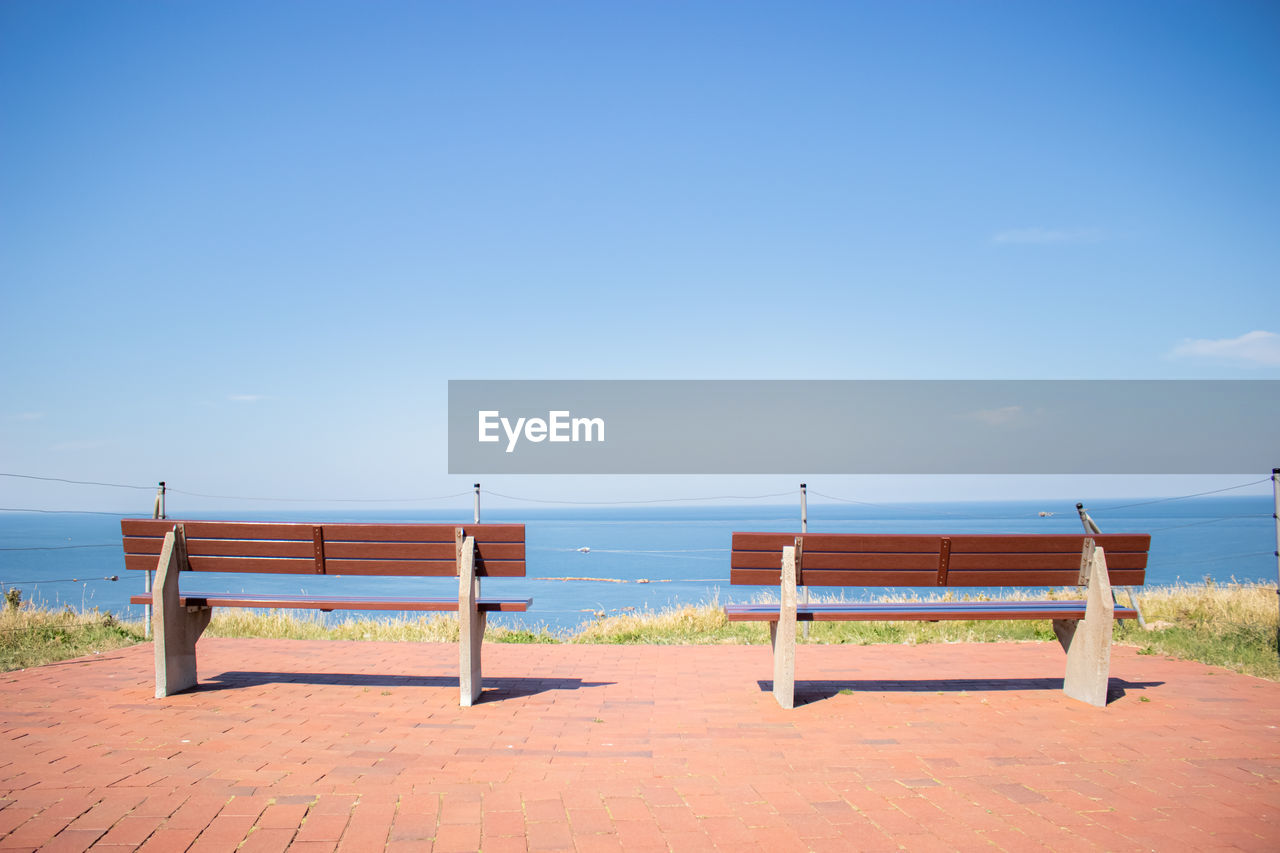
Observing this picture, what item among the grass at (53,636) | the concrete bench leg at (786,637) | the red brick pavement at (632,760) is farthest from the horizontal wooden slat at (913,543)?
the grass at (53,636)

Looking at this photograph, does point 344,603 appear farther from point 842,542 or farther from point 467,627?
point 842,542

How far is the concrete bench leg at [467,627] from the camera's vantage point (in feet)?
17.7

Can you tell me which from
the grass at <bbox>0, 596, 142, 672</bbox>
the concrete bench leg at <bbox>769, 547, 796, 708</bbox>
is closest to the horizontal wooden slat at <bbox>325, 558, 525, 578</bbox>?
the concrete bench leg at <bbox>769, 547, 796, 708</bbox>

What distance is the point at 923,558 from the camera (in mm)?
5633

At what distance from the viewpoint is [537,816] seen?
11.1 feet

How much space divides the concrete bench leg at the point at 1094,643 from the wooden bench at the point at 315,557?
3.86 m

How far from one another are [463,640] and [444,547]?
0.65m

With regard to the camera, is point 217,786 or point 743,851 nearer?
point 743,851

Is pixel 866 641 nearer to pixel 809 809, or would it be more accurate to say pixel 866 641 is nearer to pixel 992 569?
pixel 992 569

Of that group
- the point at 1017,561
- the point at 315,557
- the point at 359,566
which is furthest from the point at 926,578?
the point at 315,557

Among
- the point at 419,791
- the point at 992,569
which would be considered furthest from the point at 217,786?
the point at 992,569

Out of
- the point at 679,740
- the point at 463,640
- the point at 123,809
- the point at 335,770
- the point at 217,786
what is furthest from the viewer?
the point at 463,640

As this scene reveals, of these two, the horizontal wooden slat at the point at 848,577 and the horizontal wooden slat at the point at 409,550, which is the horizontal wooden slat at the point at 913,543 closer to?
the horizontal wooden slat at the point at 848,577

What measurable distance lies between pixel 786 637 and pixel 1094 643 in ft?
6.99
